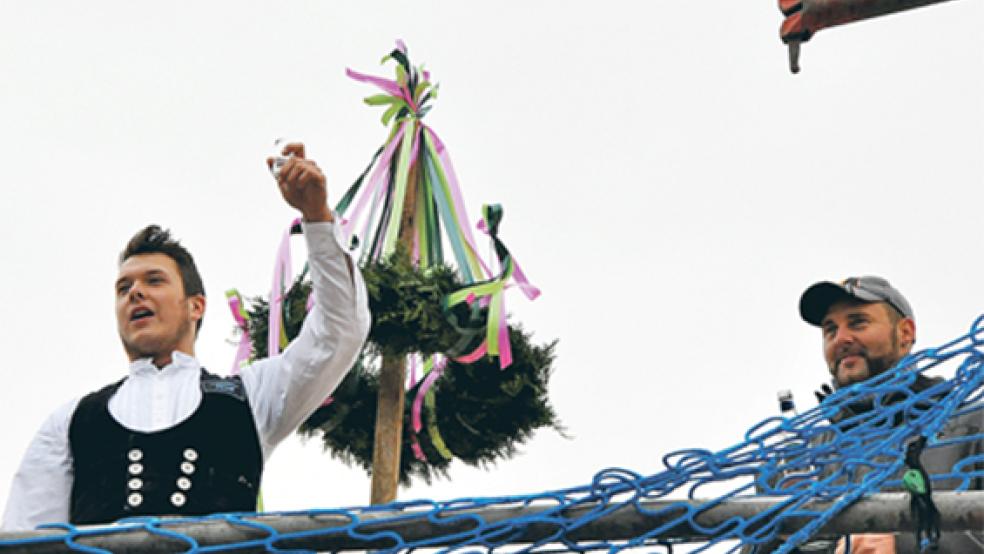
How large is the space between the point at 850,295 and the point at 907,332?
0.17m

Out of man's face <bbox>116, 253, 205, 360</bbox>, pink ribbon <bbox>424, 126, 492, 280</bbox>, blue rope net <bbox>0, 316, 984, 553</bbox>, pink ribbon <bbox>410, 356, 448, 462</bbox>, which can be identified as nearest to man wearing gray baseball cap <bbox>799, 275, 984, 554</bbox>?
blue rope net <bbox>0, 316, 984, 553</bbox>

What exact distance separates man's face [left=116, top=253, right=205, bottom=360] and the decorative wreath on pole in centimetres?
204

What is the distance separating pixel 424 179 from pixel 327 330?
11.2ft

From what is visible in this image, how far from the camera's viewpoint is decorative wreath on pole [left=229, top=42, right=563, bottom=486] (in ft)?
18.4

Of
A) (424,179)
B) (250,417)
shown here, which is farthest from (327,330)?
(424,179)

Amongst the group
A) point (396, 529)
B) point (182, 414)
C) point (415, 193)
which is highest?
point (415, 193)

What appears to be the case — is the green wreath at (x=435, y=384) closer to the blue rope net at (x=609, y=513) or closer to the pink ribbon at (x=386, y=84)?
the pink ribbon at (x=386, y=84)

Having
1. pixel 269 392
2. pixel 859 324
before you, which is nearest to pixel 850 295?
pixel 859 324

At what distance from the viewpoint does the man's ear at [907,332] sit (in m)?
3.65

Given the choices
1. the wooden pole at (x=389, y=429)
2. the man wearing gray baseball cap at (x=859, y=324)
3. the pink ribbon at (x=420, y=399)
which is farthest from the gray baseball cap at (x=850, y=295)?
the pink ribbon at (x=420, y=399)

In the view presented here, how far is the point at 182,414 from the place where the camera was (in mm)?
3098

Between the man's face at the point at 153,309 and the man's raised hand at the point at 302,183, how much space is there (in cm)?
49

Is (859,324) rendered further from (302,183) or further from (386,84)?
(386,84)

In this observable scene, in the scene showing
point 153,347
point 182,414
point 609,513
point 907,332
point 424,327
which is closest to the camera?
point 609,513
